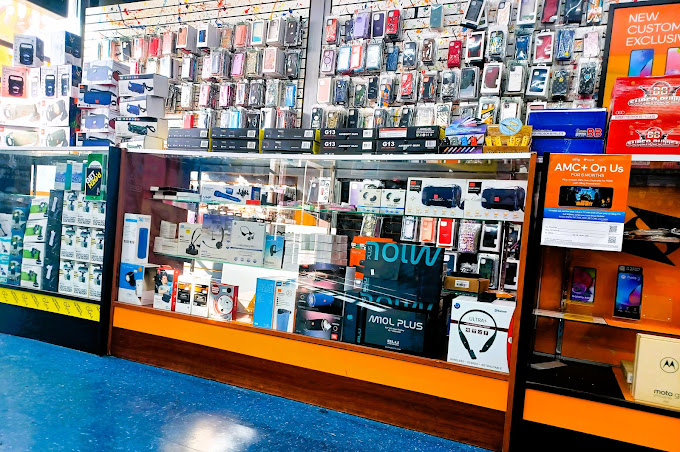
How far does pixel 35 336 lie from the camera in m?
3.89

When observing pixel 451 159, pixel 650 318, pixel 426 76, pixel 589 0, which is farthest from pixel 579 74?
pixel 650 318

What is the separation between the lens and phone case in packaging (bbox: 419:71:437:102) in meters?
4.41

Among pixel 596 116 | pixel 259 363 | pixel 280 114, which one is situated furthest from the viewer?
pixel 280 114

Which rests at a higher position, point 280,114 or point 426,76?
point 426,76

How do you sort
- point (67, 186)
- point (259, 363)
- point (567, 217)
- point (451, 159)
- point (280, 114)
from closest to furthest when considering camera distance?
point (567, 217), point (451, 159), point (259, 363), point (67, 186), point (280, 114)

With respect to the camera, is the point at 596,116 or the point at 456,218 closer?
the point at 596,116

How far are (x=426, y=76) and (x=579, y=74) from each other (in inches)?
50.2

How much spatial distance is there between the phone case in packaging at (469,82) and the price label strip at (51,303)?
3.50 metres

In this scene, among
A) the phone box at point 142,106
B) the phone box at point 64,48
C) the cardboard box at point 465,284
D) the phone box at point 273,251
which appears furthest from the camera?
the phone box at point 64,48

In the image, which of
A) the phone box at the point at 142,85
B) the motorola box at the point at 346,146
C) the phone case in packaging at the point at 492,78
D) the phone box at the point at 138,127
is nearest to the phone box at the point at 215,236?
the motorola box at the point at 346,146

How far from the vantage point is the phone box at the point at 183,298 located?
11.3ft

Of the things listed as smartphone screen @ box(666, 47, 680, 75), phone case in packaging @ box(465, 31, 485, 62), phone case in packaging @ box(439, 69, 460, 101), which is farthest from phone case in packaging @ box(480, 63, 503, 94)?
smartphone screen @ box(666, 47, 680, 75)

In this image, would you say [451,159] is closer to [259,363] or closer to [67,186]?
[259,363]

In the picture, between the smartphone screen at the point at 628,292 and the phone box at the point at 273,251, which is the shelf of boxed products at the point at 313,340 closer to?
the phone box at the point at 273,251
